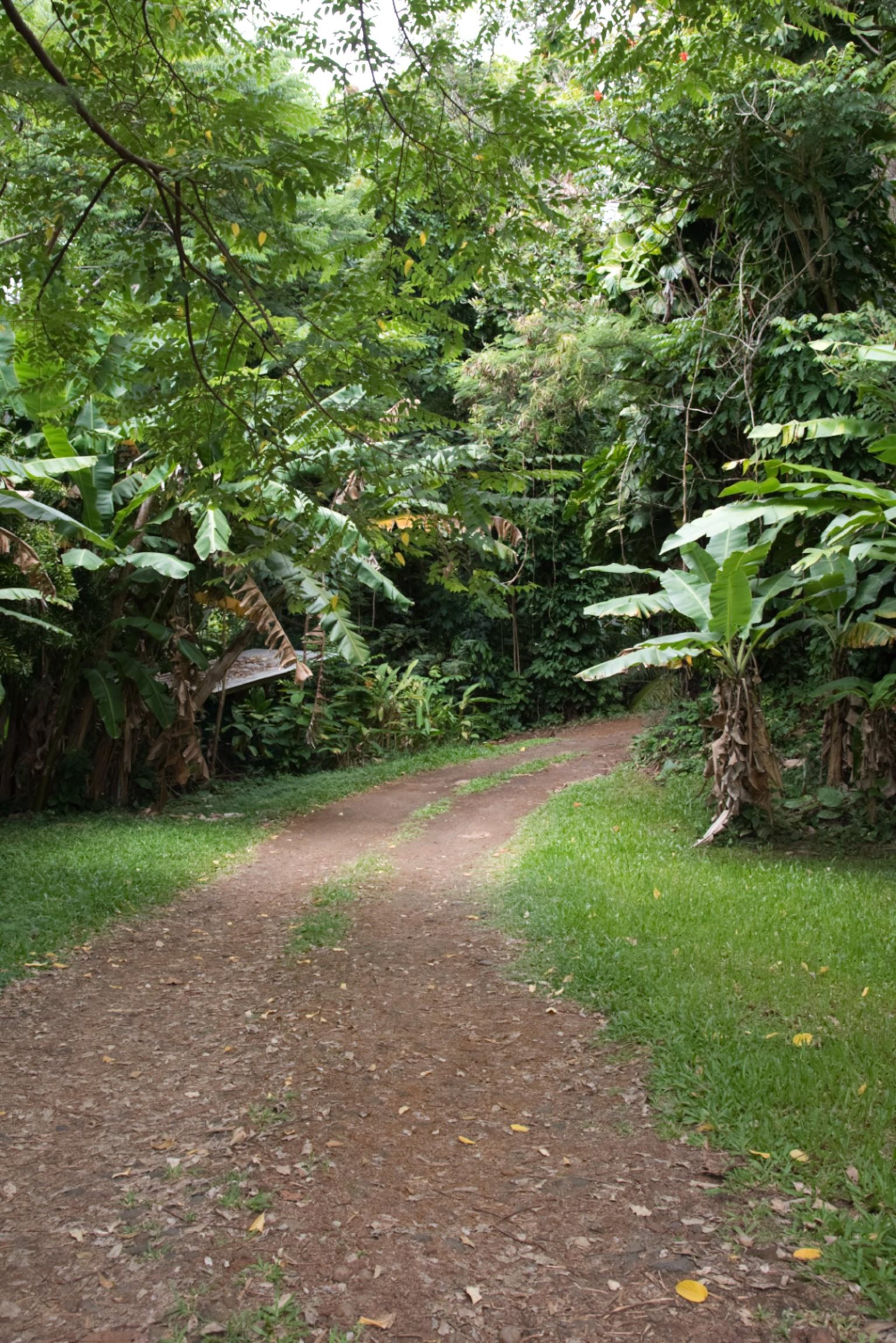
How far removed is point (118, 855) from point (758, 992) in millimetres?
5634

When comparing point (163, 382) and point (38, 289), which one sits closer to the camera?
point (38, 289)

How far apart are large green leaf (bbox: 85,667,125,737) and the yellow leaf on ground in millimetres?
8205

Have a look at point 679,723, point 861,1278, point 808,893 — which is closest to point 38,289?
point 861,1278

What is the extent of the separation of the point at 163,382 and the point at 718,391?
6668 mm

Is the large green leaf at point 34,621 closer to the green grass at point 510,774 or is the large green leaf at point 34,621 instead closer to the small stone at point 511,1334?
the green grass at point 510,774

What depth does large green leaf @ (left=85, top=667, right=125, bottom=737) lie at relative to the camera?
974 cm

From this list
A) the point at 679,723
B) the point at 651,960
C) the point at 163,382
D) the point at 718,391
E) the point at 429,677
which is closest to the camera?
the point at 163,382

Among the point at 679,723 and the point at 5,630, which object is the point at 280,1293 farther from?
the point at 679,723

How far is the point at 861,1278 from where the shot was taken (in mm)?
2684

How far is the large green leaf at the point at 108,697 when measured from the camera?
974 cm

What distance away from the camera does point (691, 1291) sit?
8.82ft

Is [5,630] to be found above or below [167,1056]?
above

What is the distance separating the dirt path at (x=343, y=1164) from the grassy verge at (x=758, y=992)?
212mm

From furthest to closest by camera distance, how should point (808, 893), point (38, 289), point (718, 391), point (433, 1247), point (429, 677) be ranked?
point (429, 677) < point (718, 391) < point (808, 893) < point (38, 289) < point (433, 1247)
